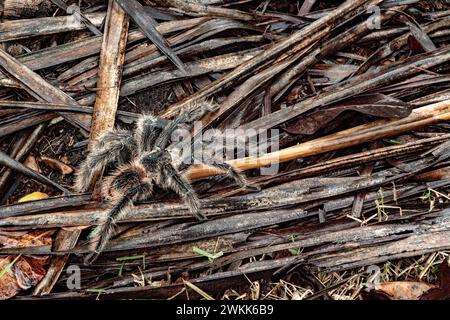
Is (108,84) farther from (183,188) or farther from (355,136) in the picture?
(355,136)

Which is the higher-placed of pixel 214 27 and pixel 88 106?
pixel 214 27

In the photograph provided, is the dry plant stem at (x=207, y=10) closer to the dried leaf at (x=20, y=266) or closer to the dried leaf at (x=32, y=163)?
the dried leaf at (x=32, y=163)

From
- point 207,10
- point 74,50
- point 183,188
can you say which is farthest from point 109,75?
point 183,188

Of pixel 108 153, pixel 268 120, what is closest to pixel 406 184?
pixel 268 120

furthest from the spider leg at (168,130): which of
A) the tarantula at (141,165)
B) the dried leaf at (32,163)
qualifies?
the dried leaf at (32,163)

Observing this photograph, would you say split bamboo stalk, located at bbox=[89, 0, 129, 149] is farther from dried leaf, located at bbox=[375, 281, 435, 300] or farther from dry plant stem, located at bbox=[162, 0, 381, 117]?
dried leaf, located at bbox=[375, 281, 435, 300]

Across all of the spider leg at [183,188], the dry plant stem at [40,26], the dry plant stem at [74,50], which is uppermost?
the dry plant stem at [40,26]
